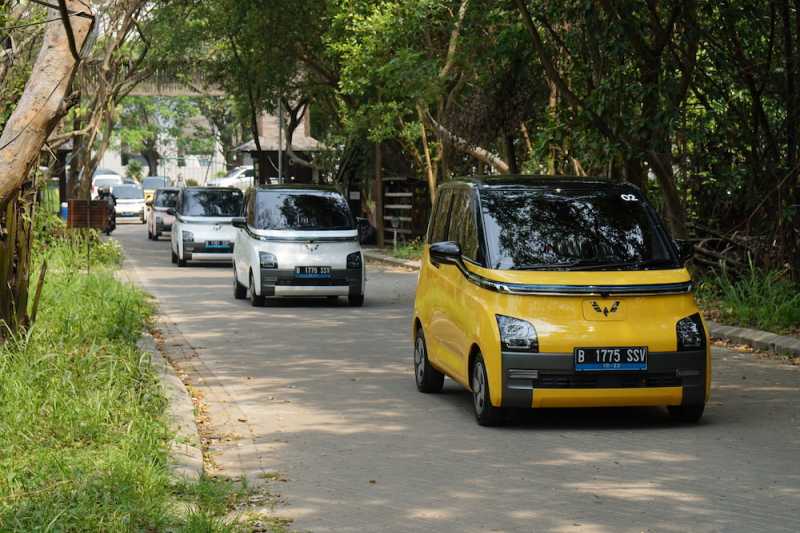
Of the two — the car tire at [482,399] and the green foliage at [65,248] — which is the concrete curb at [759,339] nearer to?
the car tire at [482,399]

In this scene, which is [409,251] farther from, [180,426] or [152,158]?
[152,158]

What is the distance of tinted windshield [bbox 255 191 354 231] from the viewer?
22.0 meters

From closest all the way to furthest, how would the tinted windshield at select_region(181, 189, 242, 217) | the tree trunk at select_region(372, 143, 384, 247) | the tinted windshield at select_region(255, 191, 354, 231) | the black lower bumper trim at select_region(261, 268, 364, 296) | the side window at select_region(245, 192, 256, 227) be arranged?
the black lower bumper trim at select_region(261, 268, 364, 296) → the tinted windshield at select_region(255, 191, 354, 231) → the side window at select_region(245, 192, 256, 227) → the tinted windshield at select_region(181, 189, 242, 217) → the tree trunk at select_region(372, 143, 384, 247)

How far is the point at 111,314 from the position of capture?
15.2 m

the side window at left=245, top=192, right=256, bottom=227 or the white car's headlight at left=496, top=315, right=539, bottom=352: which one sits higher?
the side window at left=245, top=192, right=256, bottom=227

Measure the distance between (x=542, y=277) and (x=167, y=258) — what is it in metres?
26.9

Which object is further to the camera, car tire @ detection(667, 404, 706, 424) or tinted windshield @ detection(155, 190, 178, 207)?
tinted windshield @ detection(155, 190, 178, 207)

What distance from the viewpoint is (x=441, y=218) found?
12.4 m

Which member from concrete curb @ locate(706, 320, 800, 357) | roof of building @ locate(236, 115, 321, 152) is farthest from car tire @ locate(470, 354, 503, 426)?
roof of building @ locate(236, 115, 321, 152)

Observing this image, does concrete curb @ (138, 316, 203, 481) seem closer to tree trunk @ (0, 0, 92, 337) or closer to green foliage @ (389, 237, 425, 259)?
tree trunk @ (0, 0, 92, 337)

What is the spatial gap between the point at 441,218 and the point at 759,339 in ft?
16.3

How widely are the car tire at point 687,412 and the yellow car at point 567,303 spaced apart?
0.01 m

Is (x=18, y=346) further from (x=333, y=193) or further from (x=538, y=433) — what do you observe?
(x=333, y=193)

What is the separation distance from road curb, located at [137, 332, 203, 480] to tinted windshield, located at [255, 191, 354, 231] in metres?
8.04
